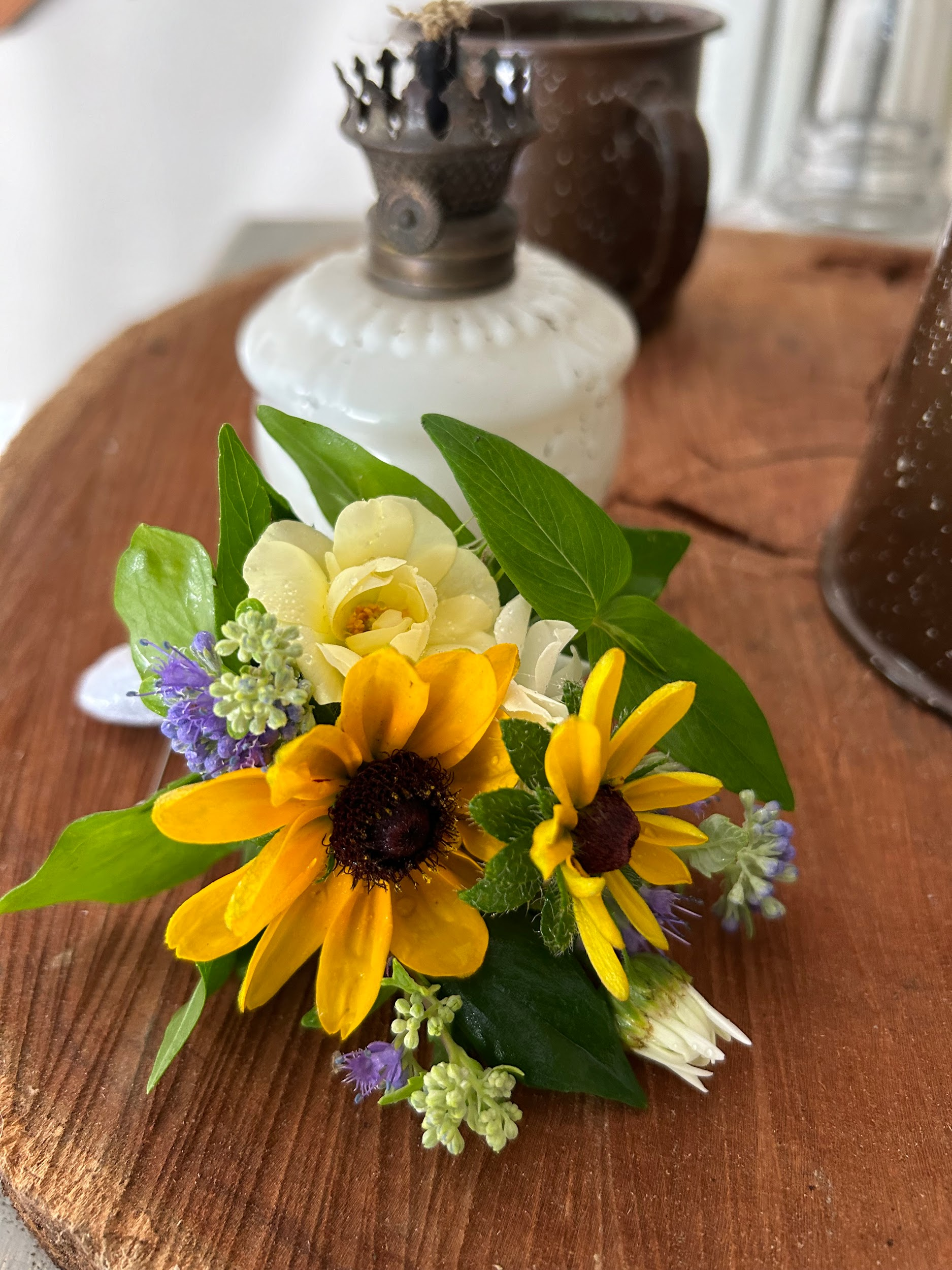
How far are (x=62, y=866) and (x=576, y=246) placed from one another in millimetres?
385

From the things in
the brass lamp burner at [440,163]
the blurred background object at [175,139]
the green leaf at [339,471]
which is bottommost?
the blurred background object at [175,139]

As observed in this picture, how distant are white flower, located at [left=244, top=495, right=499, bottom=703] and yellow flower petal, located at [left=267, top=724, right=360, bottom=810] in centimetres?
1

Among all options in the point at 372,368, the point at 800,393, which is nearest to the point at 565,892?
the point at 372,368

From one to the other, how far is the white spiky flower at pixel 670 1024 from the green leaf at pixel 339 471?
0.12 meters

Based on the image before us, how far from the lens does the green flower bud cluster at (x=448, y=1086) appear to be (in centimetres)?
22

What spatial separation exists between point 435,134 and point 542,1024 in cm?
24

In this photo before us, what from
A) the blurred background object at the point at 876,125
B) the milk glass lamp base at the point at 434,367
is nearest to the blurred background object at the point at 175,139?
the blurred background object at the point at 876,125

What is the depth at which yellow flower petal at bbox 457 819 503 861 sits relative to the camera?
0.78ft

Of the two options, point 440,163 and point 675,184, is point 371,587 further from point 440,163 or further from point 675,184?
point 675,184

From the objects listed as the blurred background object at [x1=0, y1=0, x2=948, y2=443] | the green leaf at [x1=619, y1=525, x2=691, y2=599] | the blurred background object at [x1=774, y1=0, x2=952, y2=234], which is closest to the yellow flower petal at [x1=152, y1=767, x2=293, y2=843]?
the green leaf at [x1=619, y1=525, x2=691, y2=599]

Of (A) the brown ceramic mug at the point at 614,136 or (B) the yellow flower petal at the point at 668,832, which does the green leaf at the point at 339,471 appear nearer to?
(B) the yellow flower petal at the point at 668,832

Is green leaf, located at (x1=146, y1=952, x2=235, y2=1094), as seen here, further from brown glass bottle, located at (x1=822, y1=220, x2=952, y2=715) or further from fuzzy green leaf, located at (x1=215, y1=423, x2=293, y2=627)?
brown glass bottle, located at (x1=822, y1=220, x2=952, y2=715)

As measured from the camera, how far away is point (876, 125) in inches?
33.9

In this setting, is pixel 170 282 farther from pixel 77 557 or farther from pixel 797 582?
pixel 797 582
